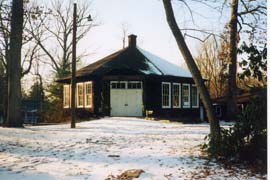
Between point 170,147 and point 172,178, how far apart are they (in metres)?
2.93

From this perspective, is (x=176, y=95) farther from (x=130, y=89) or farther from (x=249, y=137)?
(x=249, y=137)

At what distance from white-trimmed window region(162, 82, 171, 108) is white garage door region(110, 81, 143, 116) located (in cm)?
169

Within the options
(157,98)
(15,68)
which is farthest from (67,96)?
(15,68)

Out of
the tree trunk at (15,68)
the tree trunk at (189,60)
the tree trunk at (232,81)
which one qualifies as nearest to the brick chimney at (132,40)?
the tree trunk at (232,81)

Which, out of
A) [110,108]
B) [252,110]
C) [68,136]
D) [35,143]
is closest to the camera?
[252,110]

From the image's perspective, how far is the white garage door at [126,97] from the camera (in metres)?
22.4

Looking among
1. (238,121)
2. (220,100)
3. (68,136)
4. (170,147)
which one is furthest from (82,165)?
(220,100)

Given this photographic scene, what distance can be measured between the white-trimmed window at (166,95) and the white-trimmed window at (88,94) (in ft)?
14.9

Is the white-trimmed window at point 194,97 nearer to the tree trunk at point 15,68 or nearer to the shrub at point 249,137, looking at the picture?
the tree trunk at point 15,68

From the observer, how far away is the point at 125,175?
23.5 ft

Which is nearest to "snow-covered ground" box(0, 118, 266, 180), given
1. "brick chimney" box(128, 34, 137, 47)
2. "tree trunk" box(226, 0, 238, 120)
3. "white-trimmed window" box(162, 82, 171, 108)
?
"tree trunk" box(226, 0, 238, 120)

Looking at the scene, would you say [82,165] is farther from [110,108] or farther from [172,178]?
[110,108]

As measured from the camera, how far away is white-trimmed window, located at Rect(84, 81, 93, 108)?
23019mm

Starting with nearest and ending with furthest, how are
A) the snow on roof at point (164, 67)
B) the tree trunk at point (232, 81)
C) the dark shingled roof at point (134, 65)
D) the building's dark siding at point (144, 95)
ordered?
the tree trunk at point (232, 81), the building's dark siding at point (144, 95), the dark shingled roof at point (134, 65), the snow on roof at point (164, 67)
